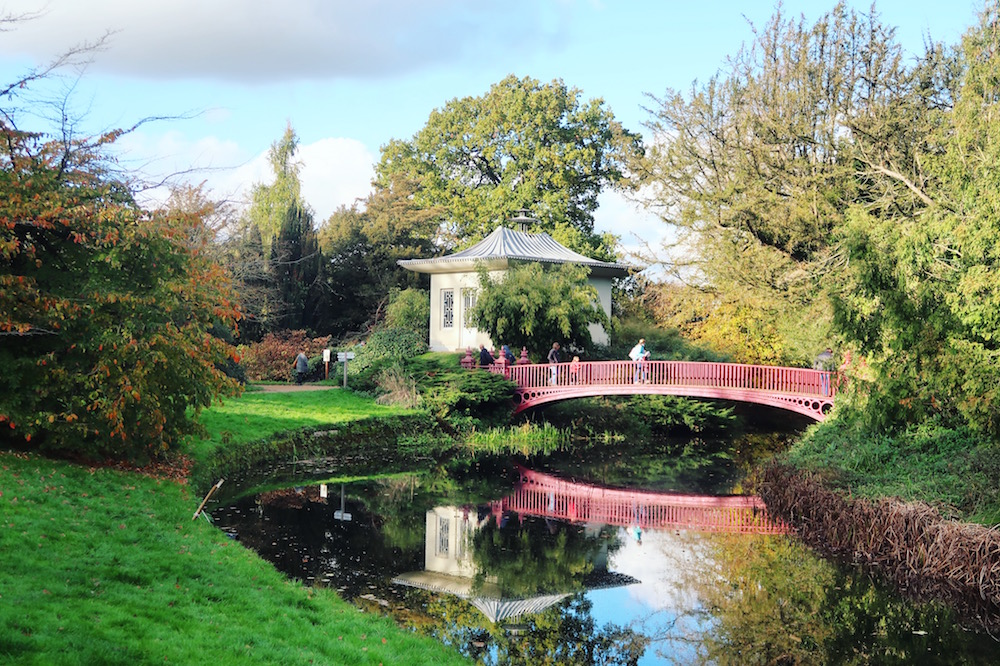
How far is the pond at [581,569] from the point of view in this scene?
10.6 m

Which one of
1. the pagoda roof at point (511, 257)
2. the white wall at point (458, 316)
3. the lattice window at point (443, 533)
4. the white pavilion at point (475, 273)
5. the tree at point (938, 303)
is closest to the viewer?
the tree at point (938, 303)

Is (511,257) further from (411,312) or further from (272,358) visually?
(272,358)

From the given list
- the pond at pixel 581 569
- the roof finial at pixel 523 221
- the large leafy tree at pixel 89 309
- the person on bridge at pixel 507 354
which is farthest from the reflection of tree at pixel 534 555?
the roof finial at pixel 523 221

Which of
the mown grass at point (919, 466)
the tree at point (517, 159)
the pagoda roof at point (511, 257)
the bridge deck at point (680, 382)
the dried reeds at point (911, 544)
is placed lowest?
the dried reeds at point (911, 544)

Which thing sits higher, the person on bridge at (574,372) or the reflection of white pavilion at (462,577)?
the person on bridge at (574,372)

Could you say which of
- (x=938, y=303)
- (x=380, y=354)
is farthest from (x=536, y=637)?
(x=380, y=354)

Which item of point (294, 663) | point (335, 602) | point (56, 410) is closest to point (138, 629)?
point (294, 663)

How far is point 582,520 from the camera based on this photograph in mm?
17609

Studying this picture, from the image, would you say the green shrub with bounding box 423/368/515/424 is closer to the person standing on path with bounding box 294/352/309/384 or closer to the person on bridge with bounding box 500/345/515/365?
the person on bridge with bounding box 500/345/515/365

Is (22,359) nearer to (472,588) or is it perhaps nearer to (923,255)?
(472,588)

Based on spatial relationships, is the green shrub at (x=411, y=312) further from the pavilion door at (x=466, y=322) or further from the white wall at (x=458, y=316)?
the pavilion door at (x=466, y=322)

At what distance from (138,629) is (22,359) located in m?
7.73

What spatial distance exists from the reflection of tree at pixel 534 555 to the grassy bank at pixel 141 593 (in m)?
3.10

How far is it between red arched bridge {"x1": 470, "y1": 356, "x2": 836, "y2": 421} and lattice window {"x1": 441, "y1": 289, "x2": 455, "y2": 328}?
6265mm
